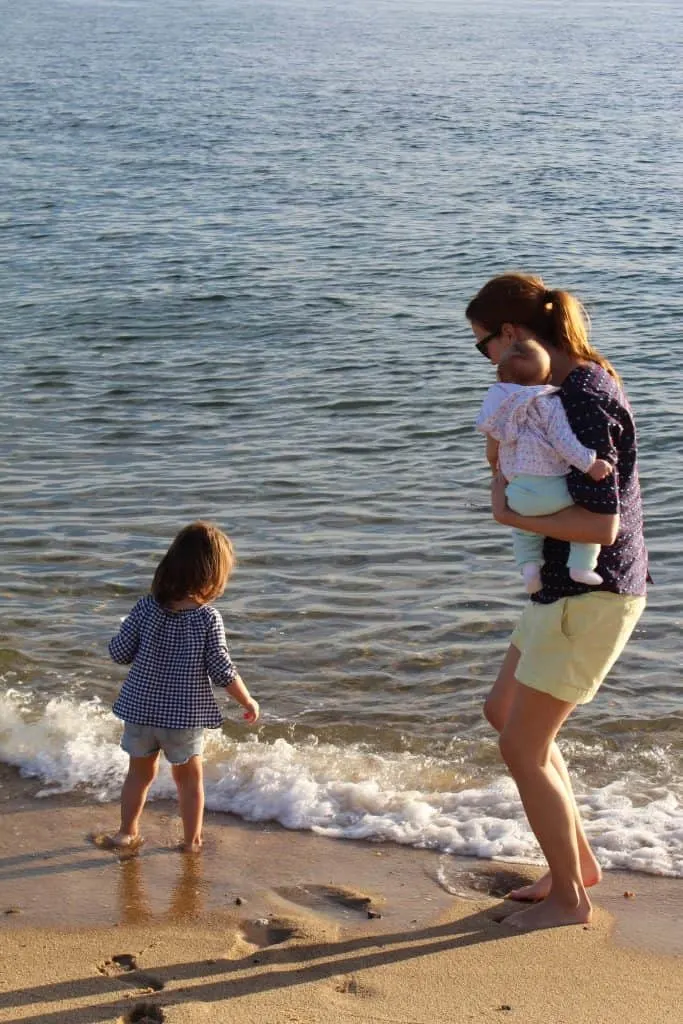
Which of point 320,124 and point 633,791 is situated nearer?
point 633,791

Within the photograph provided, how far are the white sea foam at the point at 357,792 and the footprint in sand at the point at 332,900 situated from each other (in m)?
0.43

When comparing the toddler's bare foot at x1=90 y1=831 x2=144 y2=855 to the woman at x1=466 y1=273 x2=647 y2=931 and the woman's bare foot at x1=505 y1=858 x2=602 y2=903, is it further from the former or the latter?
the woman at x1=466 y1=273 x2=647 y2=931

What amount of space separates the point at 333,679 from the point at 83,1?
55.6 meters

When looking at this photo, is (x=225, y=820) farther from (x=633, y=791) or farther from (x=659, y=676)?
(x=659, y=676)

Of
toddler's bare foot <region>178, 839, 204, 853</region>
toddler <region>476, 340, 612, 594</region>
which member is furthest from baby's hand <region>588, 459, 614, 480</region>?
toddler's bare foot <region>178, 839, 204, 853</region>

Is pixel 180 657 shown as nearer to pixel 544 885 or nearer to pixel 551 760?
pixel 551 760

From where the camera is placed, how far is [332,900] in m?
4.33

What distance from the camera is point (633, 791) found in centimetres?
518

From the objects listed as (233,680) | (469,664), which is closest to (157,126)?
(469,664)

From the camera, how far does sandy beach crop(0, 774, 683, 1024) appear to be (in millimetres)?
3639

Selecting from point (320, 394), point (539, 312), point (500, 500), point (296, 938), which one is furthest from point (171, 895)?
point (320, 394)

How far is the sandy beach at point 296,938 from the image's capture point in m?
3.64

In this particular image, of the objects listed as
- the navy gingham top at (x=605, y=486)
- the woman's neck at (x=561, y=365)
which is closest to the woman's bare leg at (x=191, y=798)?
the navy gingham top at (x=605, y=486)

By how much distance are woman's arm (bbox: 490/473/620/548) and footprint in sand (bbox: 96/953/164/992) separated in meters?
1.62
